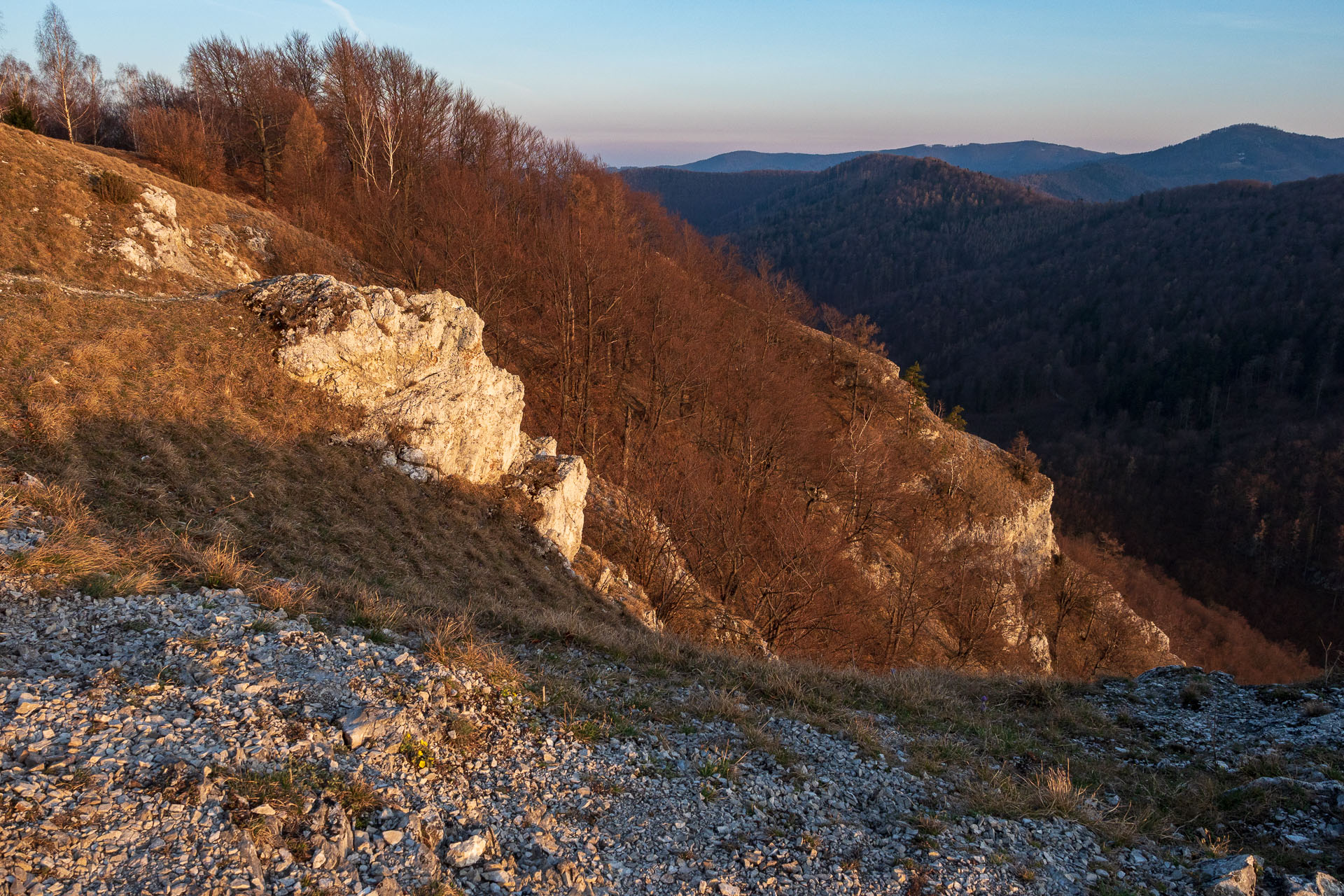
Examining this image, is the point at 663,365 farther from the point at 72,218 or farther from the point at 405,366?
the point at 72,218

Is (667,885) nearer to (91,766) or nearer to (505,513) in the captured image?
(91,766)

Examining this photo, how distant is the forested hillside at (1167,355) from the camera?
270 feet

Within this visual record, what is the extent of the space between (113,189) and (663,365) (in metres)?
22.3

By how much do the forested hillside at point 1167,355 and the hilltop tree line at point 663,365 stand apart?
148 ft

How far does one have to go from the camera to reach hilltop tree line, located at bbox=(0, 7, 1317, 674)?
88.0 ft

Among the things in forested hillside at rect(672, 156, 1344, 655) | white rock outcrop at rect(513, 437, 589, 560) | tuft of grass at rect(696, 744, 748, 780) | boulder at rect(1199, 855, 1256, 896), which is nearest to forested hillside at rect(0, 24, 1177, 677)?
white rock outcrop at rect(513, 437, 589, 560)

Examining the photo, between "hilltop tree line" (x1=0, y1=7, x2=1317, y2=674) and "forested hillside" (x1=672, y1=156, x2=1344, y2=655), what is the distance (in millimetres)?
45070

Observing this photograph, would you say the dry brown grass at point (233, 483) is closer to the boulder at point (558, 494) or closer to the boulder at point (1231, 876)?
the boulder at point (558, 494)

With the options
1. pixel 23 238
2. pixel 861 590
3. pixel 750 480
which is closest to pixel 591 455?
pixel 750 480

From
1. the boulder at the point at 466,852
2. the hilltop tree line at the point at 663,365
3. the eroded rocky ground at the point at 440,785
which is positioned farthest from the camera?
the hilltop tree line at the point at 663,365

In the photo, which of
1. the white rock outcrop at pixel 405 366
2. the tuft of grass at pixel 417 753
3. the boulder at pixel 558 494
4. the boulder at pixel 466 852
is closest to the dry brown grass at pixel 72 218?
the white rock outcrop at pixel 405 366

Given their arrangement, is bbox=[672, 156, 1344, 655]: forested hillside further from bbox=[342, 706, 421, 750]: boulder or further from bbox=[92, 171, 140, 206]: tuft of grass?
bbox=[92, 171, 140, 206]: tuft of grass

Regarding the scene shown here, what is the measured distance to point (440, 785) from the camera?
16.7 ft

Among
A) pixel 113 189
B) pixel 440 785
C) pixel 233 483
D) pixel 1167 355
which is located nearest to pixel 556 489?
pixel 233 483
